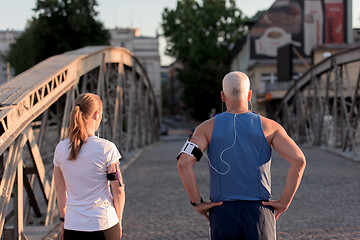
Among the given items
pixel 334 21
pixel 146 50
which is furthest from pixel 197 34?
pixel 146 50

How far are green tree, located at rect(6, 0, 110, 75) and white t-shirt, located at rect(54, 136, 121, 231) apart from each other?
35098 mm

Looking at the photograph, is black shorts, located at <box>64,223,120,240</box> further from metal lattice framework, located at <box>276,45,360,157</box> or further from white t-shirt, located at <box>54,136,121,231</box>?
metal lattice framework, located at <box>276,45,360,157</box>

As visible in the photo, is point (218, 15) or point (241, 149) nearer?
point (241, 149)

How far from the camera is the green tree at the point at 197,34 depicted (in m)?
60.2

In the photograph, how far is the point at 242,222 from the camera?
351cm

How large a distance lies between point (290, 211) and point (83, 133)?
226 inches

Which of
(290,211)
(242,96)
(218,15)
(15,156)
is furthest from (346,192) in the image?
(218,15)

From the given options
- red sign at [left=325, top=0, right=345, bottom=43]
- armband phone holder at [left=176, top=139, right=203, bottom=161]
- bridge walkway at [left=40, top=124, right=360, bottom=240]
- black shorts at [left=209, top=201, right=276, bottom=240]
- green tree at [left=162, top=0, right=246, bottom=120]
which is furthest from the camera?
green tree at [left=162, top=0, right=246, bottom=120]

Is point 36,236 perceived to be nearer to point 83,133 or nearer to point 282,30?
point 83,133

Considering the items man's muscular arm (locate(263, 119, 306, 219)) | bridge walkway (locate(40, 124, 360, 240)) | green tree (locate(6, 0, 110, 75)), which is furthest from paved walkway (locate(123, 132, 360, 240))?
green tree (locate(6, 0, 110, 75))

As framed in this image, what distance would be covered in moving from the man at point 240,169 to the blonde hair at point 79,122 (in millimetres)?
674

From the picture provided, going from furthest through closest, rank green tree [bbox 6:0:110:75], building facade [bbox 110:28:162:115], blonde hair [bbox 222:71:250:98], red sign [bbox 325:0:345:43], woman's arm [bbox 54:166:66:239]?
building facade [bbox 110:28:162:115] → red sign [bbox 325:0:345:43] → green tree [bbox 6:0:110:75] → woman's arm [bbox 54:166:66:239] → blonde hair [bbox 222:71:250:98]

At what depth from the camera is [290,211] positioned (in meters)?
8.95

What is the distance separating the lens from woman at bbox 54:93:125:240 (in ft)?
12.5
